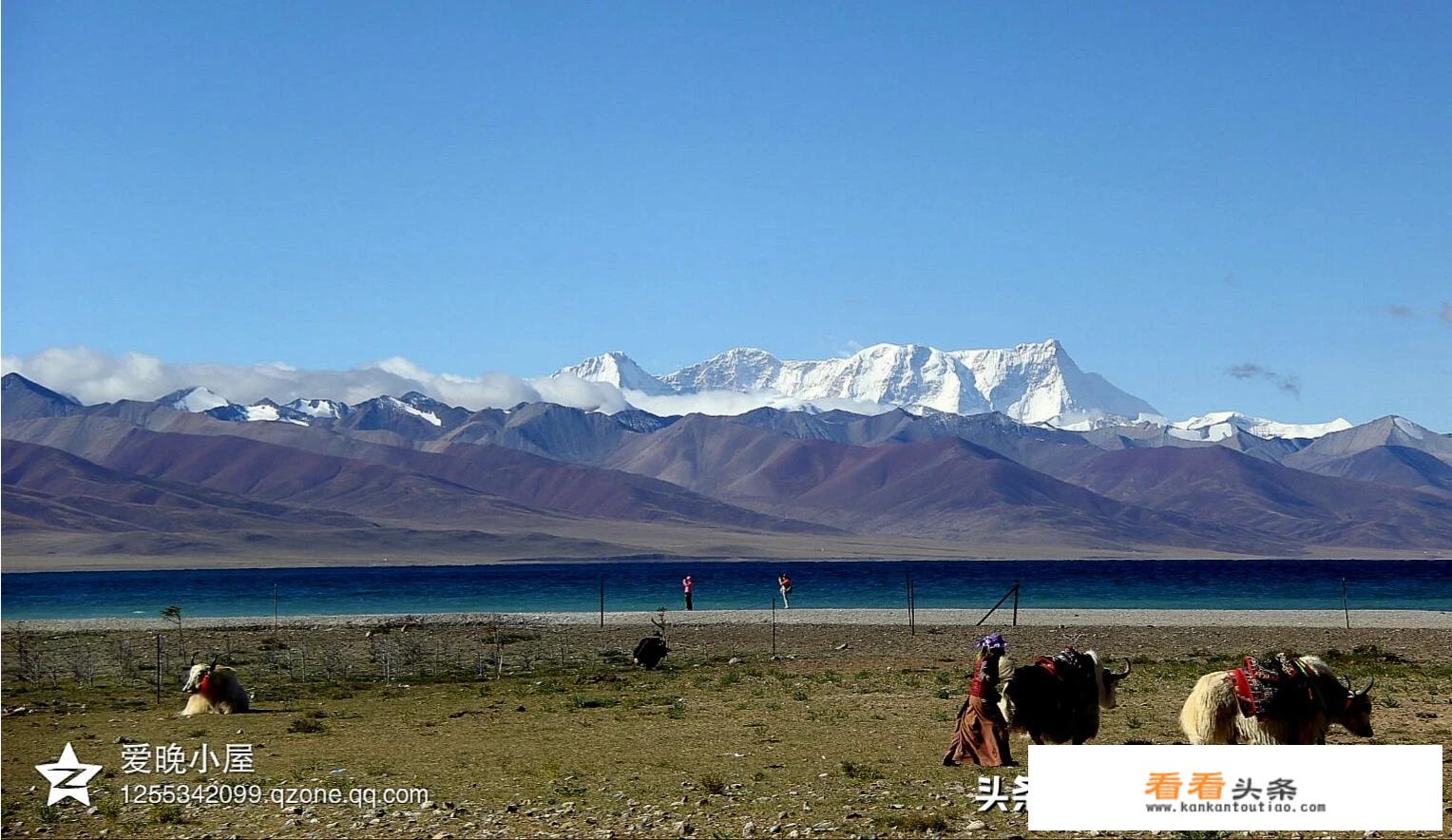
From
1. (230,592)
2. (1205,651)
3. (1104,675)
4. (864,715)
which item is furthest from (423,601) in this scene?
(1104,675)

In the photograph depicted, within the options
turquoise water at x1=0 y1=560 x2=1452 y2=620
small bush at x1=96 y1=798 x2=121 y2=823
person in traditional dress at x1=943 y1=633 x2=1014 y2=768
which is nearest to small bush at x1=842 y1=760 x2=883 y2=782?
A: person in traditional dress at x1=943 y1=633 x2=1014 y2=768

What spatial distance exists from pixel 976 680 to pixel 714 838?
3.99 m

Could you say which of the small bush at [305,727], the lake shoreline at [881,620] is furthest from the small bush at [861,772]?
the lake shoreline at [881,620]

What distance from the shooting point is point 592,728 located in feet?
65.8

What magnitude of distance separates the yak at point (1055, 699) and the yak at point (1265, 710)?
108 cm

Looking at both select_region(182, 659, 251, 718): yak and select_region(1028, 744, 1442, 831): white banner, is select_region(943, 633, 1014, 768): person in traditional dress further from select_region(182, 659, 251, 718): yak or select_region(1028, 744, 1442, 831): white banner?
select_region(182, 659, 251, 718): yak

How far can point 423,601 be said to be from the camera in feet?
285

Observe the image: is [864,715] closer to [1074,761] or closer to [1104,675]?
[1104,675]

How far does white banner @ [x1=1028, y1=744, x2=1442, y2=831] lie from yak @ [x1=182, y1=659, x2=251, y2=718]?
14.0m

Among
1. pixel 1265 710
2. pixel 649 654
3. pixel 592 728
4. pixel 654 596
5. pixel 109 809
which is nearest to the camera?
pixel 1265 710

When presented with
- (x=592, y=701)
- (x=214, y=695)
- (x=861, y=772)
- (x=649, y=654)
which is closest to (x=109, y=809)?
(x=214, y=695)

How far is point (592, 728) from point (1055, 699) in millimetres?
7311

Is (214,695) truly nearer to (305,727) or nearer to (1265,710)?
(305,727)

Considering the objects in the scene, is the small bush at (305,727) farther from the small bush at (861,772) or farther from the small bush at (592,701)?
the small bush at (861,772)
